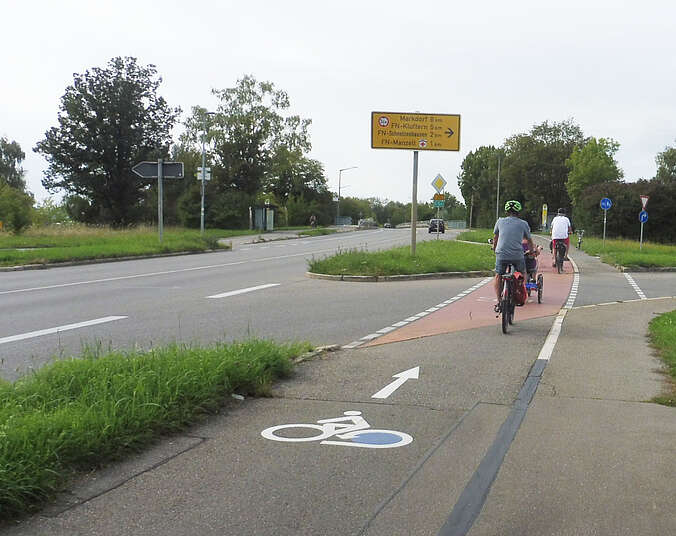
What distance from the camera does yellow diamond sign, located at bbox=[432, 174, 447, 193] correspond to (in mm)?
30938

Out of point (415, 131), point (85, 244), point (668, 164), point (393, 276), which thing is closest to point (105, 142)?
point (85, 244)

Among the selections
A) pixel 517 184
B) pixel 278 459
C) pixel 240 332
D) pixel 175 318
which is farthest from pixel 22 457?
pixel 517 184

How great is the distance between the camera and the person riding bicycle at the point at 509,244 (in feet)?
37.8

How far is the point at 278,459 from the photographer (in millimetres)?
4906

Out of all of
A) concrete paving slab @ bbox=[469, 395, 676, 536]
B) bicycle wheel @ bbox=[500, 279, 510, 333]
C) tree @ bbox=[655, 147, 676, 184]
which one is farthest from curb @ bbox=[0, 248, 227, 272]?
tree @ bbox=[655, 147, 676, 184]

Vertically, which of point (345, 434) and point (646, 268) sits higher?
point (345, 434)

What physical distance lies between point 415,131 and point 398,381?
19.0 m

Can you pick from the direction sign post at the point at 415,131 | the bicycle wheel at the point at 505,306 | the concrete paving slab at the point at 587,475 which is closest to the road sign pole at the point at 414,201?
the direction sign post at the point at 415,131

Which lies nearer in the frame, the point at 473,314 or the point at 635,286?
the point at 473,314

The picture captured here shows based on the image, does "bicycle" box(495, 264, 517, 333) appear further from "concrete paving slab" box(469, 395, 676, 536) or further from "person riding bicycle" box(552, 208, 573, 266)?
"person riding bicycle" box(552, 208, 573, 266)

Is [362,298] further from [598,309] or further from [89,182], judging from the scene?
[89,182]

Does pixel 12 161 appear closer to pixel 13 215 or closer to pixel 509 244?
pixel 13 215

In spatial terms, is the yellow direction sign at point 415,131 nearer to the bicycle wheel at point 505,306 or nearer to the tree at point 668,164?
the bicycle wheel at point 505,306

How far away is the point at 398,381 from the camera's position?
292 inches
